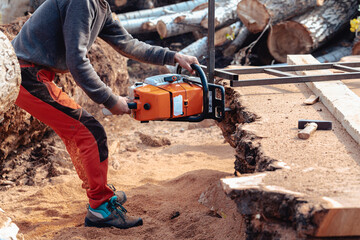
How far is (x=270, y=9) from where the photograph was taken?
6.73m

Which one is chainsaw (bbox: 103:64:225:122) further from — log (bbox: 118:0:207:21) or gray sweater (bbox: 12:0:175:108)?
log (bbox: 118:0:207:21)

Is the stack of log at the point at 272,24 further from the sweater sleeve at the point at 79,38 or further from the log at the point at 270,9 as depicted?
the sweater sleeve at the point at 79,38

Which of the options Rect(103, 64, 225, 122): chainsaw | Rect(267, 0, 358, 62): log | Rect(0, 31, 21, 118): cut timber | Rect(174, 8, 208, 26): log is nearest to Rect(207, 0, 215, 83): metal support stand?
Rect(103, 64, 225, 122): chainsaw

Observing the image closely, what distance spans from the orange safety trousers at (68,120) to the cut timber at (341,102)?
67.5 inches

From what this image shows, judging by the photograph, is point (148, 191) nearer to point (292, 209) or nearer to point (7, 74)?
point (7, 74)

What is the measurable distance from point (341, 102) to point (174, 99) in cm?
131

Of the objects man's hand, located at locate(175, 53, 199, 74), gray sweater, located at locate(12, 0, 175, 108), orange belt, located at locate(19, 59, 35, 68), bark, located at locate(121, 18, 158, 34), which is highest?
gray sweater, located at locate(12, 0, 175, 108)

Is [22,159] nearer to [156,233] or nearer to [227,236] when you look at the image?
[156,233]

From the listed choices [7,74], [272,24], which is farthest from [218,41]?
[7,74]

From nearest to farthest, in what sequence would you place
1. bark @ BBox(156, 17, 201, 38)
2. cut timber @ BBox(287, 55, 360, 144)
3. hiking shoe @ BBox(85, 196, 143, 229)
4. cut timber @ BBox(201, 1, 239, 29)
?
1. cut timber @ BBox(287, 55, 360, 144)
2. hiking shoe @ BBox(85, 196, 143, 229)
3. cut timber @ BBox(201, 1, 239, 29)
4. bark @ BBox(156, 17, 201, 38)

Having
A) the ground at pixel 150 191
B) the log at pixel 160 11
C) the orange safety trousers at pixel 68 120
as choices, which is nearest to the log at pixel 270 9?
the ground at pixel 150 191

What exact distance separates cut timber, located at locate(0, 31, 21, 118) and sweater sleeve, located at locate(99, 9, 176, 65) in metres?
1.01

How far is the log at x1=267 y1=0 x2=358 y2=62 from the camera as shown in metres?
6.85

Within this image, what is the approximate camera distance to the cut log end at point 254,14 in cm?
681
